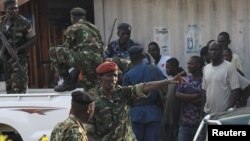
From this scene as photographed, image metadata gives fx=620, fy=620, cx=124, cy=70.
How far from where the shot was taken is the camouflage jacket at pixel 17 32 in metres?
7.91

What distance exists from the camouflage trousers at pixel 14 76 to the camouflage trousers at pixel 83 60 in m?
1.13

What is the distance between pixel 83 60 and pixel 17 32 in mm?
1494

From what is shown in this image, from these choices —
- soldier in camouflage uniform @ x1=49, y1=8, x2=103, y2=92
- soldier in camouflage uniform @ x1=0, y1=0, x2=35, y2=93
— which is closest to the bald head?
soldier in camouflage uniform @ x1=49, y1=8, x2=103, y2=92

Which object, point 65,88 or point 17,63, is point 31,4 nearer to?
point 17,63

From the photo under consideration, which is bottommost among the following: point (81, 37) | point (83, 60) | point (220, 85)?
point (220, 85)

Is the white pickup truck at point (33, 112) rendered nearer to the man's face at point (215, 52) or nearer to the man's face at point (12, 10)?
the man's face at point (12, 10)

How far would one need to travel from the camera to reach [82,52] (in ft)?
22.4

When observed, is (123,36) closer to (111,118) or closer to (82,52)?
(82,52)

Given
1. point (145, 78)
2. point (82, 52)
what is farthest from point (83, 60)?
point (145, 78)

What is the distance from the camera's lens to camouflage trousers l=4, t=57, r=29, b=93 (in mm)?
7824

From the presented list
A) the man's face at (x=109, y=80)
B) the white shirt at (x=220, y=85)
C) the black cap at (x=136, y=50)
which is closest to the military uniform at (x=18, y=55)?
the black cap at (x=136, y=50)

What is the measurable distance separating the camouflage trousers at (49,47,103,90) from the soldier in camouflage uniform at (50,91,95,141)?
217 centimetres

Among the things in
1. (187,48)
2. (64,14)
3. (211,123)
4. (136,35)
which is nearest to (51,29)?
(64,14)

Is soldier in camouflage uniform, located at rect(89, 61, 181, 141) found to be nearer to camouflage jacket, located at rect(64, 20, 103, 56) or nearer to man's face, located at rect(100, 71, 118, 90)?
man's face, located at rect(100, 71, 118, 90)
